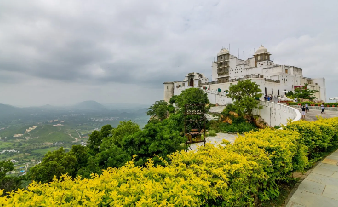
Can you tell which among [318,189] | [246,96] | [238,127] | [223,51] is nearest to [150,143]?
[318,189]

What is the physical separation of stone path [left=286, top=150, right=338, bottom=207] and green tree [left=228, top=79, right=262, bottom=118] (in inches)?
541

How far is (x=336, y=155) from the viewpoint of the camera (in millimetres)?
6941

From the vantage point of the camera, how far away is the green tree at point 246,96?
19.0 meters

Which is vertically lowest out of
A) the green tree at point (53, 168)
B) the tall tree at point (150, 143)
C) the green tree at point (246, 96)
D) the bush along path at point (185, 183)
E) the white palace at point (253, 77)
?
the green tree at point (53, 168)

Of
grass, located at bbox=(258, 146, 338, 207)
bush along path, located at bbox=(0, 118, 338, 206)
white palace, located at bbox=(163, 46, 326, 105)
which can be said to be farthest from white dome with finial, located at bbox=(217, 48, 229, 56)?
grass, located at bbox=(258, 146, 338, 207)

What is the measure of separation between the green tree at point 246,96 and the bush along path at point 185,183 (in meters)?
15.2

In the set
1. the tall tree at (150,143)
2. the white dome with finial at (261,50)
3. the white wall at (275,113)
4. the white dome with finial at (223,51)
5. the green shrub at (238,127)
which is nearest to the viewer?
the tall tree at (150,143)

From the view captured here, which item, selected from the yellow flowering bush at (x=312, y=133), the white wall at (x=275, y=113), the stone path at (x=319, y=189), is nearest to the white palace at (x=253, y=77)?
the white wall at (x=275, y=113)

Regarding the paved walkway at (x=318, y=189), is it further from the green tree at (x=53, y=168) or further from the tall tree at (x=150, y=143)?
the green tree at (x=53, y=168)

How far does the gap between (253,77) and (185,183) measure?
1476 inches

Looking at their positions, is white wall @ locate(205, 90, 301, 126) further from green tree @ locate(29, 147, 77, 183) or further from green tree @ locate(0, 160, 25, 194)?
green tree @ locate(0, 160, 25, 194)

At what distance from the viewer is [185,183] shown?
2479 millimetres

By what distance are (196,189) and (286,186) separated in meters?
3.69

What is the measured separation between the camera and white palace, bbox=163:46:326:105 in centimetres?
3812
